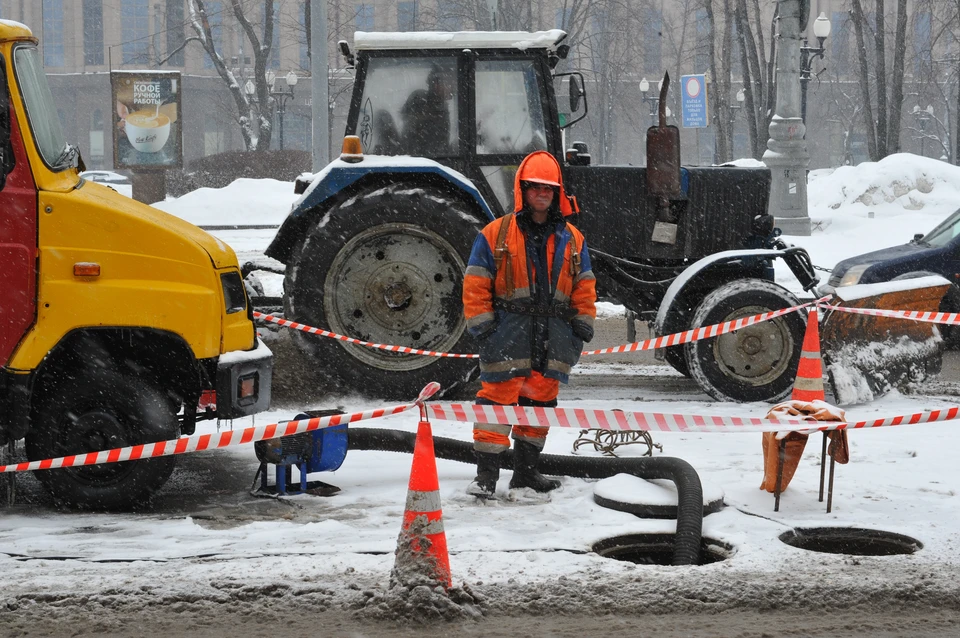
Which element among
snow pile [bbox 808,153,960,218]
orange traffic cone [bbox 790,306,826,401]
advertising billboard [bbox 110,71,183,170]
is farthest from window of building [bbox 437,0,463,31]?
orange traffic cone [bbox 790,306,826,401]

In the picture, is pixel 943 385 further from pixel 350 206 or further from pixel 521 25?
pixel 521 25

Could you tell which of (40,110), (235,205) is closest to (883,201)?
(235,205)

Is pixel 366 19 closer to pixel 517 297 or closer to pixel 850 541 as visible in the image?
pixel 517 297

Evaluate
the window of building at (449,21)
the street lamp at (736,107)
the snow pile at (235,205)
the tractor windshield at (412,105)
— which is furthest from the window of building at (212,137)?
the tractor windshield at (412,105)

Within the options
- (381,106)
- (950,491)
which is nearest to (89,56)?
(381,106)

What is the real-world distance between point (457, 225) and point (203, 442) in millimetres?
3713

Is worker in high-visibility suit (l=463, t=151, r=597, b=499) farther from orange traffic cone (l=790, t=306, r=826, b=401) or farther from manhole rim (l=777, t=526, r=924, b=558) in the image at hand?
orange traffic cone (l=790, t=306, r=826, b=401)

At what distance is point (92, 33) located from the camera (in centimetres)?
6375

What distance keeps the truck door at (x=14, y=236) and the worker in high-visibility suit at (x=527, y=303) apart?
2120 mm

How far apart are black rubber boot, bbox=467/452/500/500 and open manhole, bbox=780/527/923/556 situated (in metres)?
1.51

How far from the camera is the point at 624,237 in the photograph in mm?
9523

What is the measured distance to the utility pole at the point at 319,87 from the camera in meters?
15.6

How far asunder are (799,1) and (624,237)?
1167cm

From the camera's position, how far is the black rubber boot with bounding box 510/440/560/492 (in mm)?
6574
